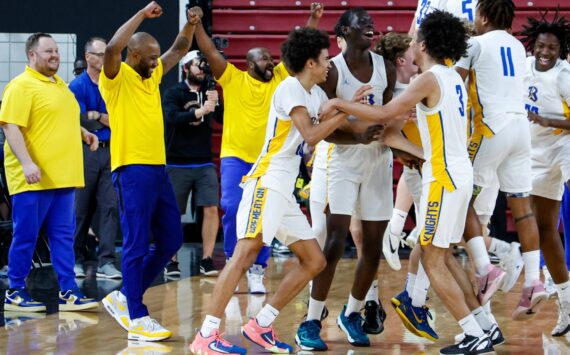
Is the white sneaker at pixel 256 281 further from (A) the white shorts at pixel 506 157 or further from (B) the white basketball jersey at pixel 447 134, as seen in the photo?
(B) the white basketball jersey at pixel 447 134

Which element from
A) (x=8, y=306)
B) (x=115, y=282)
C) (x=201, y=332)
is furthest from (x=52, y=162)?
(x=201, y=332)

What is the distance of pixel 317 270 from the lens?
600 centimetres

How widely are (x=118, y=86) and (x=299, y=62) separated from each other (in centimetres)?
128

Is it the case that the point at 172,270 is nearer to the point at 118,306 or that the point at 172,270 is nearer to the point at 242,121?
the point at 242,121

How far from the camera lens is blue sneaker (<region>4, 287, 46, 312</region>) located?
24.7ft

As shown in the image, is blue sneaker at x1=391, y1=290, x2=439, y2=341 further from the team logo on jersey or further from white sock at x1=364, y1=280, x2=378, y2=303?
the team logo on jersey

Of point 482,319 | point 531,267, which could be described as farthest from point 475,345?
point 531,267

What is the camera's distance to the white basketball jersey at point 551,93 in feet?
23.2

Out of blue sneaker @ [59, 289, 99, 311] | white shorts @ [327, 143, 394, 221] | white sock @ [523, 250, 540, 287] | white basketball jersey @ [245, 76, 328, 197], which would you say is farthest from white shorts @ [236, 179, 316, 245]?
blue sneaker @ [59, 289, 99, 311]

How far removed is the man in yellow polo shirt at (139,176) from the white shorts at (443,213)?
1.71 metres

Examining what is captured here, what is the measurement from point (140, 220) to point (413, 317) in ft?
5.94

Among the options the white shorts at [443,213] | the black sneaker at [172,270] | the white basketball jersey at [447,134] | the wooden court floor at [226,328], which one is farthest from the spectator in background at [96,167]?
the white basketball jersey at [447,134]

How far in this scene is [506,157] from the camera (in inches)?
251

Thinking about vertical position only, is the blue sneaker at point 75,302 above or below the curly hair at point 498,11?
below
